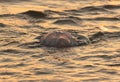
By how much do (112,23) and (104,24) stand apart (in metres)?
0.23

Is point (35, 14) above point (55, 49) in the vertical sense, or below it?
above

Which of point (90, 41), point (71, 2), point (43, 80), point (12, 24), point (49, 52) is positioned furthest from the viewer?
point (71, 2)

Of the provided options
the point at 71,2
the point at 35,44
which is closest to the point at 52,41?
the point at 35,44

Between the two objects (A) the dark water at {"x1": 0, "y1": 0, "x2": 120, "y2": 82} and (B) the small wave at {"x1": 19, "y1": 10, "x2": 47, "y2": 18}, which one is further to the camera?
(B) the small wave at {"x1": 19, "y1": 10, "x2": 47, "y2": 18}

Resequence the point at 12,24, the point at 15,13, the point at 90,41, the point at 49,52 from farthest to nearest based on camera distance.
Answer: the point at 15,13 → the point at 12,24 → the point at 90,41 → the point at 49,52

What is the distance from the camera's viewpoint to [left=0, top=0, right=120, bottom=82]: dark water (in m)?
11.1

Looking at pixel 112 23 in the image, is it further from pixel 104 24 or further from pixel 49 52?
pixel 49 52

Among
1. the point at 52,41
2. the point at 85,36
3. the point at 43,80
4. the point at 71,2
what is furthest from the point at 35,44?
the point at 71,2

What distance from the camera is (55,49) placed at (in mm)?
12578

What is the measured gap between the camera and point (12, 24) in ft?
46.2

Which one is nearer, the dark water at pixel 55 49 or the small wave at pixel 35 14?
the dark water at pixel 55 49

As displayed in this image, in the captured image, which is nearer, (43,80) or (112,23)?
(43,80)

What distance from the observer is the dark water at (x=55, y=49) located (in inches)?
437

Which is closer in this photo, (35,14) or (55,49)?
(55,49)
